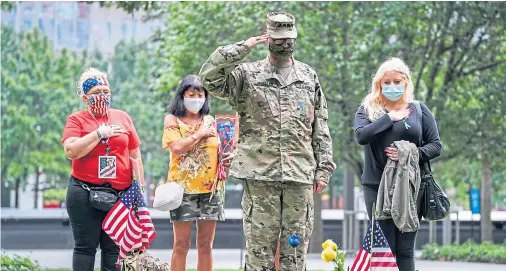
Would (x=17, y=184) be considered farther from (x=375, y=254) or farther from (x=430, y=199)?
(x=375, y=254)

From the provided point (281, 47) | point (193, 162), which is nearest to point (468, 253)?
point (193, 162)

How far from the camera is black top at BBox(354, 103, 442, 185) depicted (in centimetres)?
816

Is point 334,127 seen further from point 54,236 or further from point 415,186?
point 54,236

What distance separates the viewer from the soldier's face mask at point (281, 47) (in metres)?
7.25

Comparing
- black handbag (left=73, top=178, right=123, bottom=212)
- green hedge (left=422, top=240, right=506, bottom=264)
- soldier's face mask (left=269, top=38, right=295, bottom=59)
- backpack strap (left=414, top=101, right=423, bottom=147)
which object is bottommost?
green hedge (left=422, top=240, right=506, bottom=264)

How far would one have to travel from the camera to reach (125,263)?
27.7ft

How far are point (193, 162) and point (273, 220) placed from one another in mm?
2104

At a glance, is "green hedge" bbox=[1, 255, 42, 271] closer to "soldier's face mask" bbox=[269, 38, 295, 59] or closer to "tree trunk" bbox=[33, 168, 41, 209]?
"soldier's face mask" bbox=[269, 38, 295, 59]

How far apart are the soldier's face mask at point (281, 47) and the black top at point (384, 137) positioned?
1.13 m

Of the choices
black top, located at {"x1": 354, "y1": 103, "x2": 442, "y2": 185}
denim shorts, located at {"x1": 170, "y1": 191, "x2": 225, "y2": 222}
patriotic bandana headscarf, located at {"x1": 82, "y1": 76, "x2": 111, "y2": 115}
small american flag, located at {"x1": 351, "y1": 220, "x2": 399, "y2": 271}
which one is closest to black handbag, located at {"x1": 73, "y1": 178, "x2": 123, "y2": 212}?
patriotic bandana headscarf, located at {"x1": 82, "y1": 76, "x2": 111, "y2": 115}

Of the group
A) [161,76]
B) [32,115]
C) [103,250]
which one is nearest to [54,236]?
[161,76]

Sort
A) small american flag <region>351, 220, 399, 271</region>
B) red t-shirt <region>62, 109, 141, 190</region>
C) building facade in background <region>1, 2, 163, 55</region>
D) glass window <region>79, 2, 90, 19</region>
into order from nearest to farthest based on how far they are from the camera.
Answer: small american flag <region>351, 220, 399, 271</region> → red t-shirt <region>62, 109, 141, 190</region> → building facade in background <region>1, 2, 163, 55</region> → glass window <region>79, 2, 90, 19</region>

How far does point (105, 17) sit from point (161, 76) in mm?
45591

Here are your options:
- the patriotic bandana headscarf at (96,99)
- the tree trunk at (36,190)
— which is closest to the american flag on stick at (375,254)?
the patriotic bandana headscarf at (96,99)
